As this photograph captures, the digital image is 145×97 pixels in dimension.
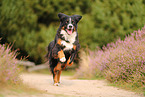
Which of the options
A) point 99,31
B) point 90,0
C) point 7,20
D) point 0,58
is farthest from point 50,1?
point 0,58

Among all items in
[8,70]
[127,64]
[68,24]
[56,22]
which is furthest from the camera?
[56,22]

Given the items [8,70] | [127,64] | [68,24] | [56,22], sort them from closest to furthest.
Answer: [8,70] → [68,24] → [127,64] → [56,22]

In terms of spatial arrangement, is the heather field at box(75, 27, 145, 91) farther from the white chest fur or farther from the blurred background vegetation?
the blurred background vegetation

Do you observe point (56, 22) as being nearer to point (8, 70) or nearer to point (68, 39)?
point (68, 39)

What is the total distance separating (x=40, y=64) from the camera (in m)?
24.7

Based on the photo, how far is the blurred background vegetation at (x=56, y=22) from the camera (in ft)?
64.0

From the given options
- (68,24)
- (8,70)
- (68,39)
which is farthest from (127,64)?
(8,70)

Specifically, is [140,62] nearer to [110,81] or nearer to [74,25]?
[110,81]

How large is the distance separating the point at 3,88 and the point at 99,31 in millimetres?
14788

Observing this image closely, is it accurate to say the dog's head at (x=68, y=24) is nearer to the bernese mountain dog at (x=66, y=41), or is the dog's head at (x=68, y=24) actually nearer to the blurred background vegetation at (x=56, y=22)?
the bernese mountain dog at (x=66, y=41)

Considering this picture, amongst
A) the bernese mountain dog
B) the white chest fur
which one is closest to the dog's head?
the bernese mountain dog

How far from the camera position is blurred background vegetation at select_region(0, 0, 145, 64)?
64.0 feet

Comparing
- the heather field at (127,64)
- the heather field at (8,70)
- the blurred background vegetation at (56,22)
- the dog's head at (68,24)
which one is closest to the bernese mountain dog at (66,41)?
the dog's head at (68,24)

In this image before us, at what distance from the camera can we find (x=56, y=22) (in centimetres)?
2716
